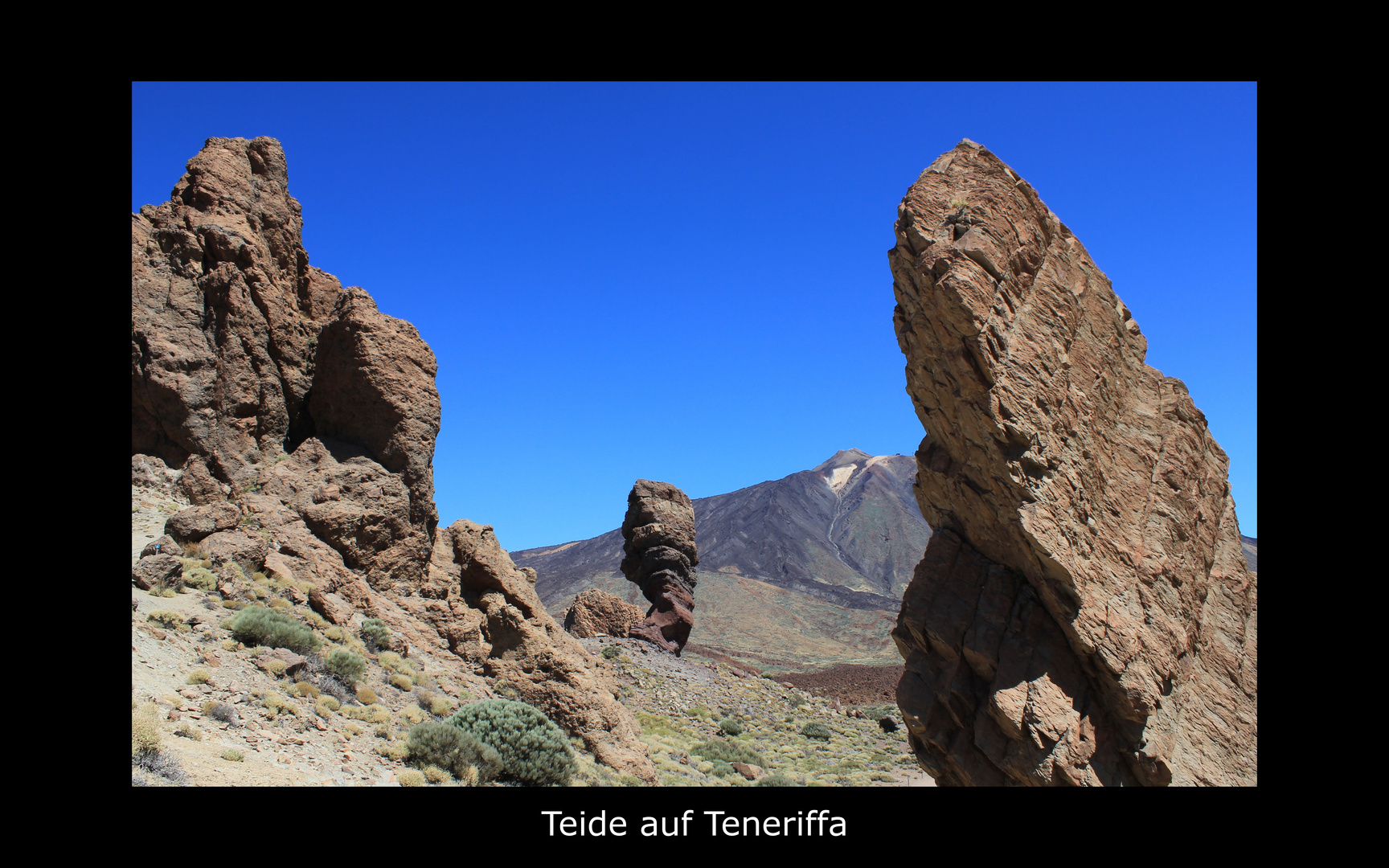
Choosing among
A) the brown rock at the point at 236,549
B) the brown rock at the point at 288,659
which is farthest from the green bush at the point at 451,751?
the brown rock at the point at 236,549

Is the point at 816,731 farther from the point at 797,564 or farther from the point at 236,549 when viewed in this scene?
the point at 797,564

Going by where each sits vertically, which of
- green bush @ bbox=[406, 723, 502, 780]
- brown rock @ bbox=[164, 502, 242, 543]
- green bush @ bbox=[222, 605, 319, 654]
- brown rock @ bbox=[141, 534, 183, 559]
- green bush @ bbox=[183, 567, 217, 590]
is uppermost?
brown rock @ bbox=[164, 502, 242, 543]

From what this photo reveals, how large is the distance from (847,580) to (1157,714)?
112900 mm

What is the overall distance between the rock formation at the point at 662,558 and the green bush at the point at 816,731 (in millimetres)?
8031

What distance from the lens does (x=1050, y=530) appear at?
7855 mm

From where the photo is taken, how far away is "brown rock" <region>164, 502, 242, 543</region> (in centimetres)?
1129

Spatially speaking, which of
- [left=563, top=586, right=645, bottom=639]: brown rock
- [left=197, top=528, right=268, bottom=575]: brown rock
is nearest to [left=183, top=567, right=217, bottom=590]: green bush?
[left=197, top=528, right=268, bottom=575]: brown rock

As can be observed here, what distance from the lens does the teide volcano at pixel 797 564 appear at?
72750 millimetres

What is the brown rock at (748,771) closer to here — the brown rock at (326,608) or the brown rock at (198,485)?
the brown rock at (326,608)

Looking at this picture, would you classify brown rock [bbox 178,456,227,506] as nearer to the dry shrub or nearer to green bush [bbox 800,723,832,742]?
the dry shrub

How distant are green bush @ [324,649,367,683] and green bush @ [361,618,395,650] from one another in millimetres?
1436

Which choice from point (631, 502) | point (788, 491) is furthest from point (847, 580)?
point (631, 502)

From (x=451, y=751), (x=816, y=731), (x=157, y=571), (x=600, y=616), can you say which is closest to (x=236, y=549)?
(x=157, y=571)

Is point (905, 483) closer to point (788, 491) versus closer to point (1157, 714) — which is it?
point (788, 491)
